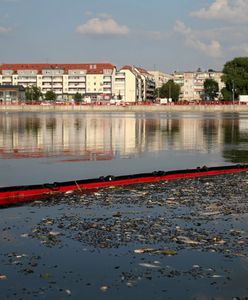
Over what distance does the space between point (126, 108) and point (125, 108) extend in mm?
408

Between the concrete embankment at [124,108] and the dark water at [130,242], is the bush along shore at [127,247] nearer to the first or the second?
the dark water at [130,242]

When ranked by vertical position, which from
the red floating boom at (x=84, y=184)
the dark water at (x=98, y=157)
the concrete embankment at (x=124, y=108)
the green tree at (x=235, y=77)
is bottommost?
the dark water at (x=98, y=157)

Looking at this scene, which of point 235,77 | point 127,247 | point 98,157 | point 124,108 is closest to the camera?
point 127,247

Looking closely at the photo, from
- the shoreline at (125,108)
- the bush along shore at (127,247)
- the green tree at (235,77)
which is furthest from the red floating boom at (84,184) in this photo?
the green tree at (235,77)

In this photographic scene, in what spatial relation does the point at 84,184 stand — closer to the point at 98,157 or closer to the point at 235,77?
the point at 98,157

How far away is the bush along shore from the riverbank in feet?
467

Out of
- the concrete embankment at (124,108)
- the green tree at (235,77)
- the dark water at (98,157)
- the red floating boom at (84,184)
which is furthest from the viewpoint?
the green tree at (235,77)

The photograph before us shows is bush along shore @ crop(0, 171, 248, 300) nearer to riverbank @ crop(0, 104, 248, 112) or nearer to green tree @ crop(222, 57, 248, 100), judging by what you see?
riverbank @ crop(0, 104, 248, 112)

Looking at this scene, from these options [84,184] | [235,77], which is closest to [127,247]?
[84,184]

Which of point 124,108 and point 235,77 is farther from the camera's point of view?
point 235,77

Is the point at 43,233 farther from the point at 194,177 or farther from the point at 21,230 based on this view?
the point at 194,177

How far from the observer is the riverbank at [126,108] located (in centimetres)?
15538

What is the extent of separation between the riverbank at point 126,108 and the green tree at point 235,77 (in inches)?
590

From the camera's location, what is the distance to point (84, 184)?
17.5 m
